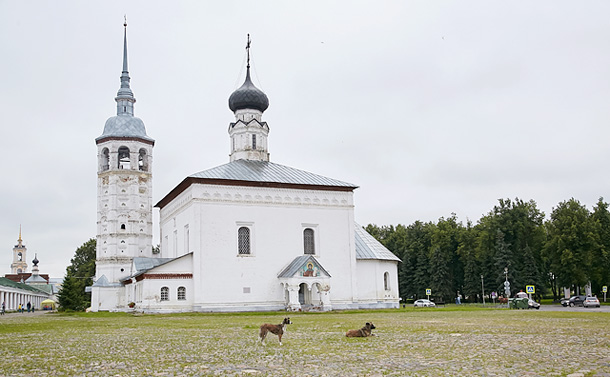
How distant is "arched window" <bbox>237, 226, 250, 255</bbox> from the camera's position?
124 ft

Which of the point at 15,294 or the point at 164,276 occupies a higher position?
the point at 164,276

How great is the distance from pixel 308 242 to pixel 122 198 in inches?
685

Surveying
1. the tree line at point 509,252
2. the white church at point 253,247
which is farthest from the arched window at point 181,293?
the tree line at point 509,252

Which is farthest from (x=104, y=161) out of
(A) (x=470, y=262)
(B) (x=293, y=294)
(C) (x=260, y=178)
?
(A) (x=470, y=262)

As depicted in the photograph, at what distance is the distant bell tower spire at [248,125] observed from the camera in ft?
146

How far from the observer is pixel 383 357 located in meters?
9.48

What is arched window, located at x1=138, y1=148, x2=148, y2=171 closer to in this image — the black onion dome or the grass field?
the black onion dome

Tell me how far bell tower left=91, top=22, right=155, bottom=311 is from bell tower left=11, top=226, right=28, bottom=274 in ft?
284

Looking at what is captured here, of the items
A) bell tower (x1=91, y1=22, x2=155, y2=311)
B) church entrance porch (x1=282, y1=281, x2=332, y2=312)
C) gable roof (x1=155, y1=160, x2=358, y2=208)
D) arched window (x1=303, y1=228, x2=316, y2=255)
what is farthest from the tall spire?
church entrance porch (x1=282, y1=281, x2=332, y2=312)

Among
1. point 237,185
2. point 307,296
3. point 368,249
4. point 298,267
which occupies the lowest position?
point 307,296

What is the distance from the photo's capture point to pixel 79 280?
67688mm

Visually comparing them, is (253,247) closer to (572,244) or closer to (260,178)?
(260,178)

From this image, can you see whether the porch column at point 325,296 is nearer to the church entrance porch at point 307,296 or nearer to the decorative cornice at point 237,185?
the church entrance porch at point 307,296

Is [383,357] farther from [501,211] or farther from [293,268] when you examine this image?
[501,211]
